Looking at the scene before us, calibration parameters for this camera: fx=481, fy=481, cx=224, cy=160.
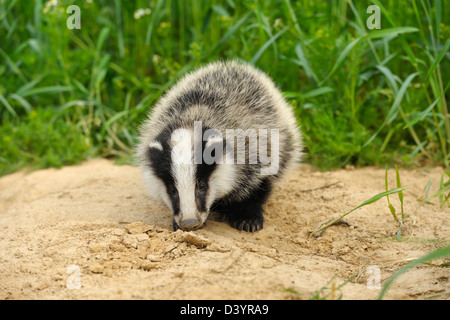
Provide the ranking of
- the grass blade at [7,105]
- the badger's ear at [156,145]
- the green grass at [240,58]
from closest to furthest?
the badger's ear at [156,145], the green grass at [240,58], the grass blade at [7,105]

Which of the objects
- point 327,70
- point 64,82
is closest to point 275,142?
point 327,70

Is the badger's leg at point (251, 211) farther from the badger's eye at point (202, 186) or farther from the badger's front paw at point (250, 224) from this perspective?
the badger's eye at point (202, 186)

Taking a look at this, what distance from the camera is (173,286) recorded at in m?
2.56

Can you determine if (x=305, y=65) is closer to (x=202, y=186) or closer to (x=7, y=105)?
(x=202, y=186)

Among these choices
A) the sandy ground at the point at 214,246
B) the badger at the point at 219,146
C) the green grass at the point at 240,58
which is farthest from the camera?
the green grass at the point at 240,58

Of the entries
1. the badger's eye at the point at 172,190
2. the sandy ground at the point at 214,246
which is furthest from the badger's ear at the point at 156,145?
the sandy ground at the point at 214,246

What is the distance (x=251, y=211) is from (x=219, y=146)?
0.75 metres

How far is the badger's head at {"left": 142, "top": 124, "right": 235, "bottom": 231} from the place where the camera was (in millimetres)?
3342

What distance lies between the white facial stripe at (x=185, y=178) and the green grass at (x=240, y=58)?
1787mm

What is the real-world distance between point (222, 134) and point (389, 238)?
1.45m

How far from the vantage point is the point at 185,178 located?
10.9 feet

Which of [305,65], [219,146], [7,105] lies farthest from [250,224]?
[7,105]

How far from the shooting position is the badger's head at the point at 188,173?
3.34 metres

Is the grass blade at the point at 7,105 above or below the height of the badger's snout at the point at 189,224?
above
